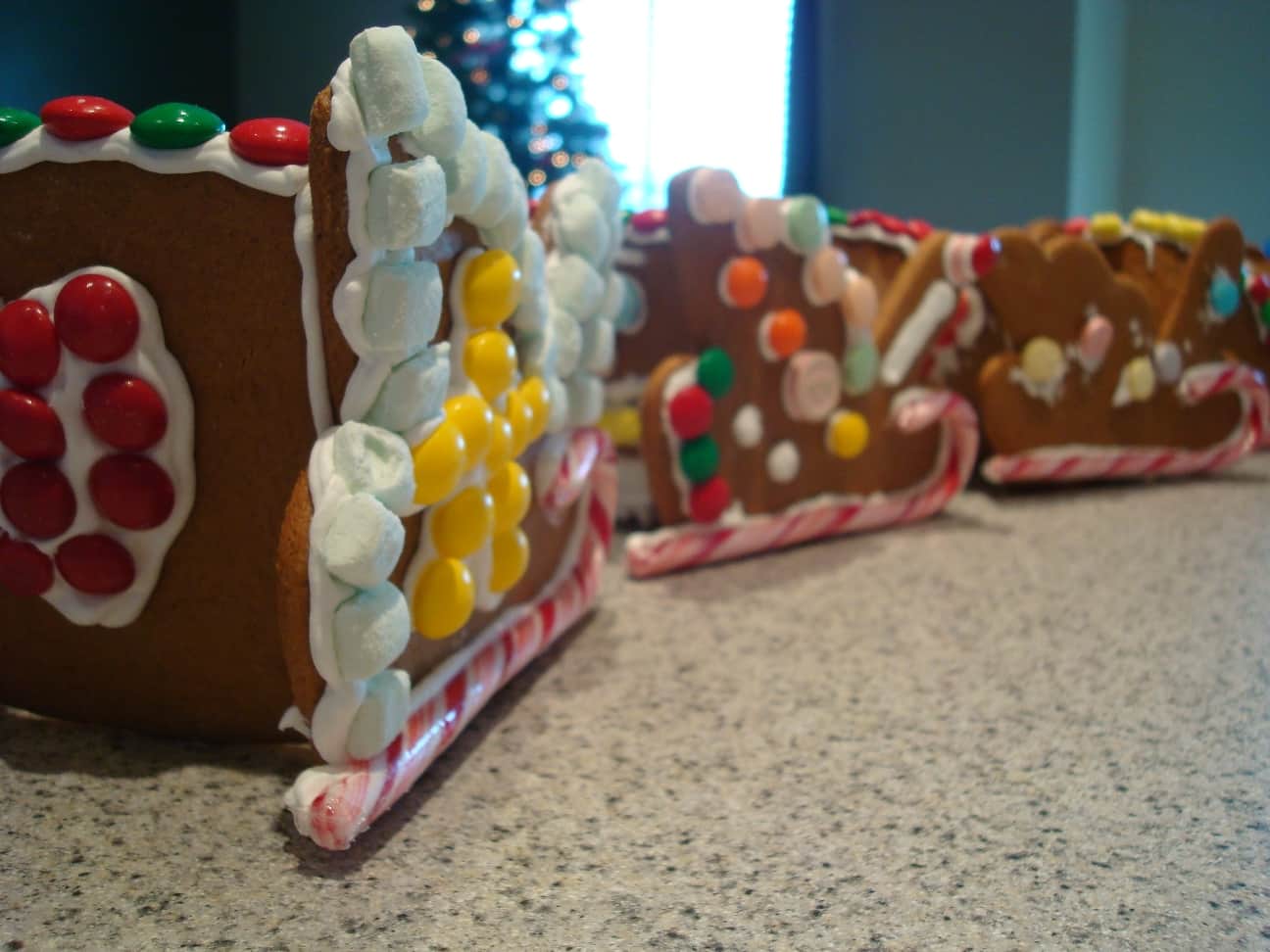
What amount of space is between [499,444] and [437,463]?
0.17m

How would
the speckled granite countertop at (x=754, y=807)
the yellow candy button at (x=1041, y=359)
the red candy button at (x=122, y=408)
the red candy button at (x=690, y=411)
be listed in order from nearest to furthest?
the speckled granite countertop at (x=754, y=807), the red candy button at (x=122, y=408), the red candy button at (x=690, y=411), the yellow candy button at (x=1041, y=359)

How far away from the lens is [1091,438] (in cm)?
220

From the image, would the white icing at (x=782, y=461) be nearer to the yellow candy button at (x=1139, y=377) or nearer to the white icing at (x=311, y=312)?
the yellow candy button at (x=1139, y=377)

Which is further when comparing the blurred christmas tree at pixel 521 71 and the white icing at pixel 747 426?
the blurred christmas tree at pixel 521 71

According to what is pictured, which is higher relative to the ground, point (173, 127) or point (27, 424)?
point (173, 127)

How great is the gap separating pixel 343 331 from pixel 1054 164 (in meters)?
3.24

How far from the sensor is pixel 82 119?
87 cm

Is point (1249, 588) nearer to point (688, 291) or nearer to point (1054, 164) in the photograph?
point (688, 291)

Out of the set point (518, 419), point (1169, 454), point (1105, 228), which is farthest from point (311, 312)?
point (1169, 454)

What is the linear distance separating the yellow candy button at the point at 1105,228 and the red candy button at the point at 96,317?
1942mm

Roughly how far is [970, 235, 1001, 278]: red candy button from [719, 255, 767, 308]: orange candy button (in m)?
0.49

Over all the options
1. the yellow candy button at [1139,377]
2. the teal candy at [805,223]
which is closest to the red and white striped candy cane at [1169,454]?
the yellow candy button at [1139,377]

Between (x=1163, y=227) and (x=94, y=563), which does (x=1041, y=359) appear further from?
(x=94, y=563)

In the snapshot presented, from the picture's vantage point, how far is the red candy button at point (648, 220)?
173cm
